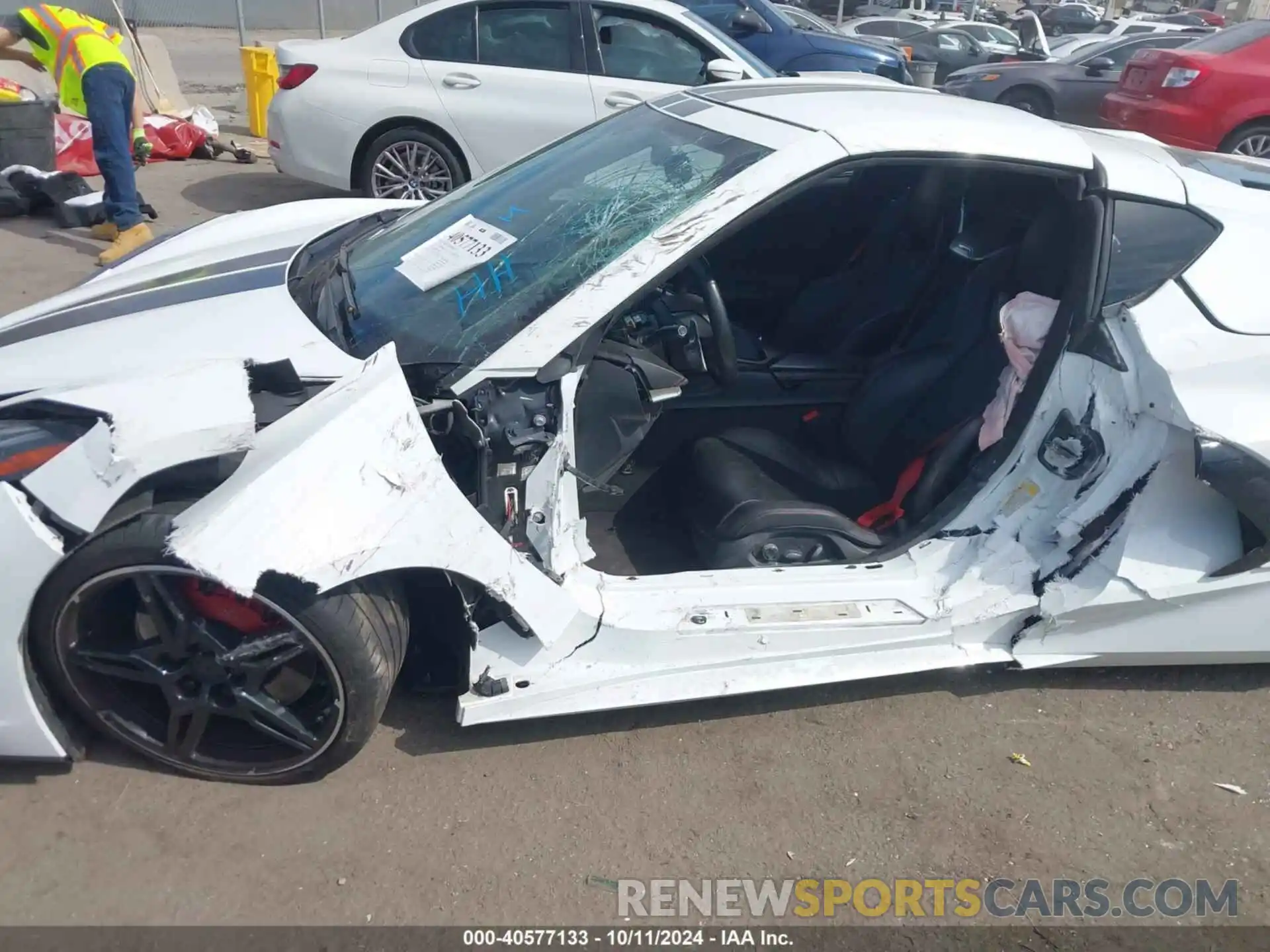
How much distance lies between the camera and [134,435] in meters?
1.99

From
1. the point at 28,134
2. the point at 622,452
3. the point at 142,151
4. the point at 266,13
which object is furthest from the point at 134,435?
the point at 266,13

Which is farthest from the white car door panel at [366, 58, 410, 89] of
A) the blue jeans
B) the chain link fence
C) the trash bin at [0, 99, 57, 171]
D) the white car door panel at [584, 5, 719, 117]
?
the chain link fence

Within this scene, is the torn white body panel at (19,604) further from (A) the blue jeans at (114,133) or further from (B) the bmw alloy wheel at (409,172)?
A: (B) the bmw alloy wheel at (409,172)

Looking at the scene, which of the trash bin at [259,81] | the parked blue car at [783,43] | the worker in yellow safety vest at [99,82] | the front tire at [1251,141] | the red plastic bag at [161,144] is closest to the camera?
the worker in yellow safety vest at [99,82]

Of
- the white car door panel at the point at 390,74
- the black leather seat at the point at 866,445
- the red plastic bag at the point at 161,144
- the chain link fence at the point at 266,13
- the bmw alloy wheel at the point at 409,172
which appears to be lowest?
the chain link fence at the point at 266,13

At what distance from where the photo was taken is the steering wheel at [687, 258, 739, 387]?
3.00m

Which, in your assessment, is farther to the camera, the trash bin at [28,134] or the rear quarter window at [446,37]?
the trash bin at [28,134]

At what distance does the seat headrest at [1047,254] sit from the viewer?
2.74 metres

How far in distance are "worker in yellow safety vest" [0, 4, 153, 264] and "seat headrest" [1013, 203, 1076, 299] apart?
5.07 meters

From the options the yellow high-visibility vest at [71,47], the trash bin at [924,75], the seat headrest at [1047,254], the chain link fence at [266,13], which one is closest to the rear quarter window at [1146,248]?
the seat headrest at [1047,254]

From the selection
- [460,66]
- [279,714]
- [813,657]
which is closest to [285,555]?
[279,714]

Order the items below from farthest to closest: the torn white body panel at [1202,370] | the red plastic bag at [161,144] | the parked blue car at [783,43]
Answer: the parked blue car at [783,43]
the red plastic bag at [161,144]
the torn white body panel at [1202,370]

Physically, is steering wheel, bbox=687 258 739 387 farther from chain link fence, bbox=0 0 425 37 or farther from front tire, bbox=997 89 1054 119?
chain link fence, bbox=0 0 425 37

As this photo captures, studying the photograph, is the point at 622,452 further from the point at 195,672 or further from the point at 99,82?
the point at 99,82
